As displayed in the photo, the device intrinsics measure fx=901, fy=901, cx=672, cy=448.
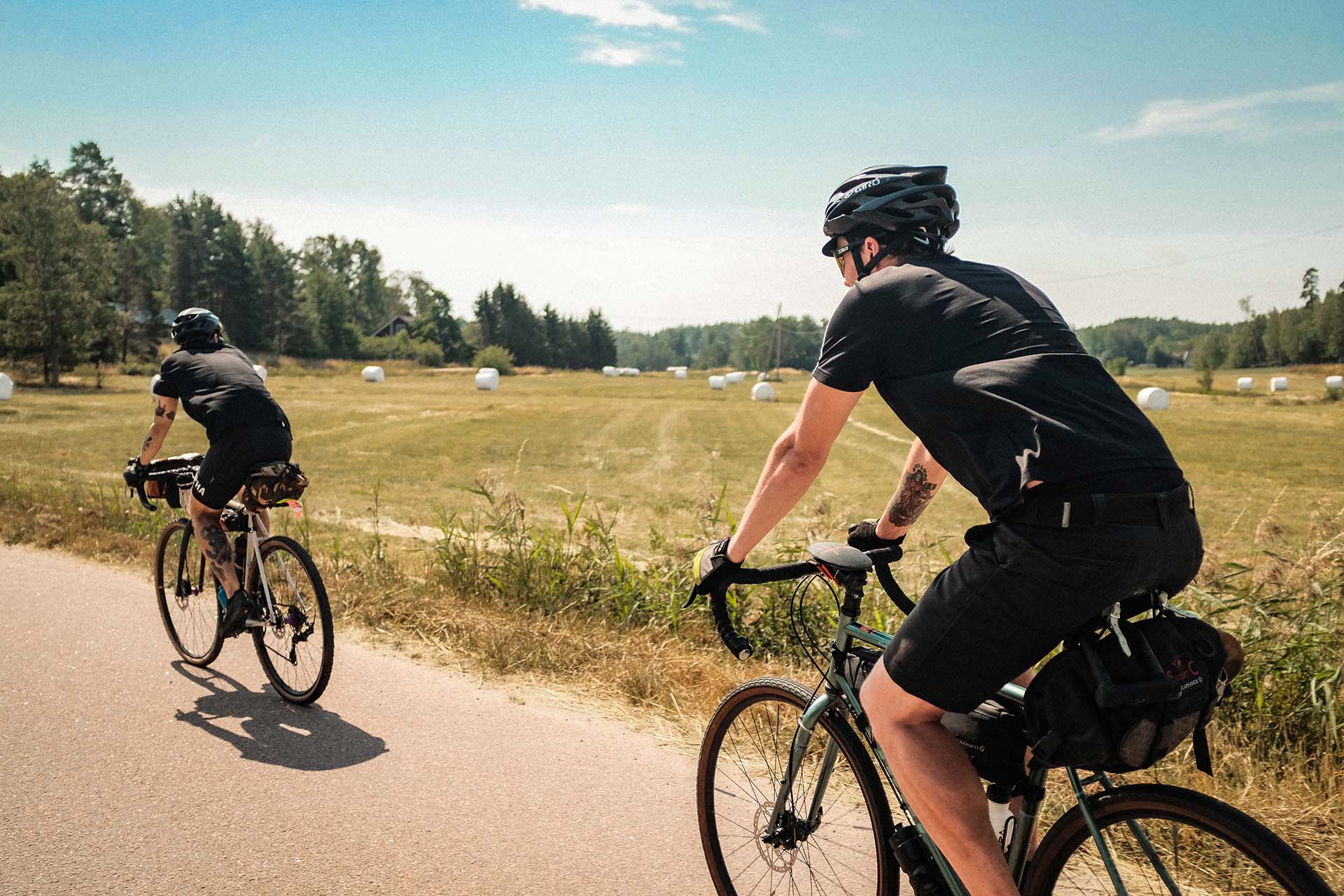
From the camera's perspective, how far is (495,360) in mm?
106375

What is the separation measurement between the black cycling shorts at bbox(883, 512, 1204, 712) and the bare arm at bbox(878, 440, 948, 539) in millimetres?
714

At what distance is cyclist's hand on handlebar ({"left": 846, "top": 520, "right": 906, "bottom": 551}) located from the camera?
281cm

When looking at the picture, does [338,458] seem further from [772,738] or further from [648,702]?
[772,738]

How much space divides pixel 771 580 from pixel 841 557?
241 millimetres

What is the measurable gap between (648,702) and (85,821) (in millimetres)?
2534

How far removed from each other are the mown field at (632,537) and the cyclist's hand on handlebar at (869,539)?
1.93m

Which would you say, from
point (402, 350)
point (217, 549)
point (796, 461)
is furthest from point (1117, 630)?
point (402, 350)

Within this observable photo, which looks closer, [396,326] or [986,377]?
[986,377]

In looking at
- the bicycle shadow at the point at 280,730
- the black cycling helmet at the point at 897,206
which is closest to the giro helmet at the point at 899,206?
the black cycling helmet at the point at 897,206

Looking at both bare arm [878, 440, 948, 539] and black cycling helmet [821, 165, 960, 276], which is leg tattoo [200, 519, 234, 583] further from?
black cycling helmet [821, 165, 960, 276]

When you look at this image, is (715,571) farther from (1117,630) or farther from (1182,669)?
(1182,669)

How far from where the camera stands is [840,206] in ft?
8.22

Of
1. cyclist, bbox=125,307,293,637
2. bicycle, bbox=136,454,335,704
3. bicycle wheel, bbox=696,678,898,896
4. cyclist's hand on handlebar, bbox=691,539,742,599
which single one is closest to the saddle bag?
bicycle, bbox=136,454,335,704

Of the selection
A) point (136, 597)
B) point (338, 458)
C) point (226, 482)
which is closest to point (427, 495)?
point (338, 458)
